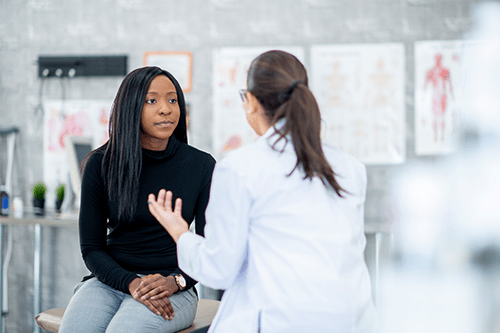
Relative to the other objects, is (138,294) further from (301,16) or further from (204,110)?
(301,16)

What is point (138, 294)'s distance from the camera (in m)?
1.21

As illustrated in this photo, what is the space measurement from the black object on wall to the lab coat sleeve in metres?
2.10

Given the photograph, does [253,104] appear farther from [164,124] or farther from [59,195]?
[59,195]

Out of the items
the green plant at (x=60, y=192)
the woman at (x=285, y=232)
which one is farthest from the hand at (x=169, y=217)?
the green plant at (x=60, y=192)

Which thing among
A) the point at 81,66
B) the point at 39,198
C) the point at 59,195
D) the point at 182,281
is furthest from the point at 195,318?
the point at 81,66

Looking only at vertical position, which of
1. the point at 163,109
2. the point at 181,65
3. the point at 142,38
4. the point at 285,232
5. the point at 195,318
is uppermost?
the point at 142,38

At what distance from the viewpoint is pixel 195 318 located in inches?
56.0

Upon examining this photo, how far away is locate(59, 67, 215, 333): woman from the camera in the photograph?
4.19 ft

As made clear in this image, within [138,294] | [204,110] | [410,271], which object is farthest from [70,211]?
[410,271]

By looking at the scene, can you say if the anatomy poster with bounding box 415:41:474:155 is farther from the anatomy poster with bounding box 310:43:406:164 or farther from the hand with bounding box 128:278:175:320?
the hand with bounding box 128:278:175:320

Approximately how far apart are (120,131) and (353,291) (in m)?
0.87

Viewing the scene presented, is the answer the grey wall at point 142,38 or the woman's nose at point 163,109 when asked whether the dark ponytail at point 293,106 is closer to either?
the woman's nose at point 163,109

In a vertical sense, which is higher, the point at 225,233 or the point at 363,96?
the point at 363,96

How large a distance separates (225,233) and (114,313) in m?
0.61
